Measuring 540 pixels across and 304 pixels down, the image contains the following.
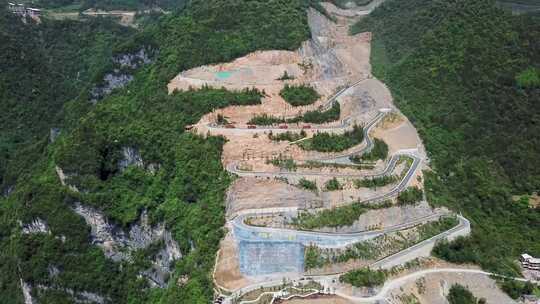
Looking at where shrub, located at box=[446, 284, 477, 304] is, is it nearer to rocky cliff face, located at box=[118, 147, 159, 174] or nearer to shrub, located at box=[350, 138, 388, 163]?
shrub, located at box=[350, 138, 388, 163]

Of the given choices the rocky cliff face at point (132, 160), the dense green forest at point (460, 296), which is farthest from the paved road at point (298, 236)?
the rocky cliff face at point (132, 160)

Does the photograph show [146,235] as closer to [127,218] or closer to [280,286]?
[127,218]

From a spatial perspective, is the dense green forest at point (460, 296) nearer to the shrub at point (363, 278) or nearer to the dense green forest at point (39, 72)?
the shrub at point (363, 278)

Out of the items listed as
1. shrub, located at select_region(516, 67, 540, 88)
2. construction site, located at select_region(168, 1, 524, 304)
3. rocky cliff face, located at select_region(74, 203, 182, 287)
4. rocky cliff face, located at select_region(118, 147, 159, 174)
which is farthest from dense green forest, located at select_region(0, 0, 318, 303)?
shrub, located at select_region(516, 67, 540, 88)

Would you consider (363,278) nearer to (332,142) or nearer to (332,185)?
(332,185)

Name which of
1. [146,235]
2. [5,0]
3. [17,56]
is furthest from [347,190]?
[5,0]

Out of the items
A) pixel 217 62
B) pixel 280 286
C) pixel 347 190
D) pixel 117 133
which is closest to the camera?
pixel 280 286
